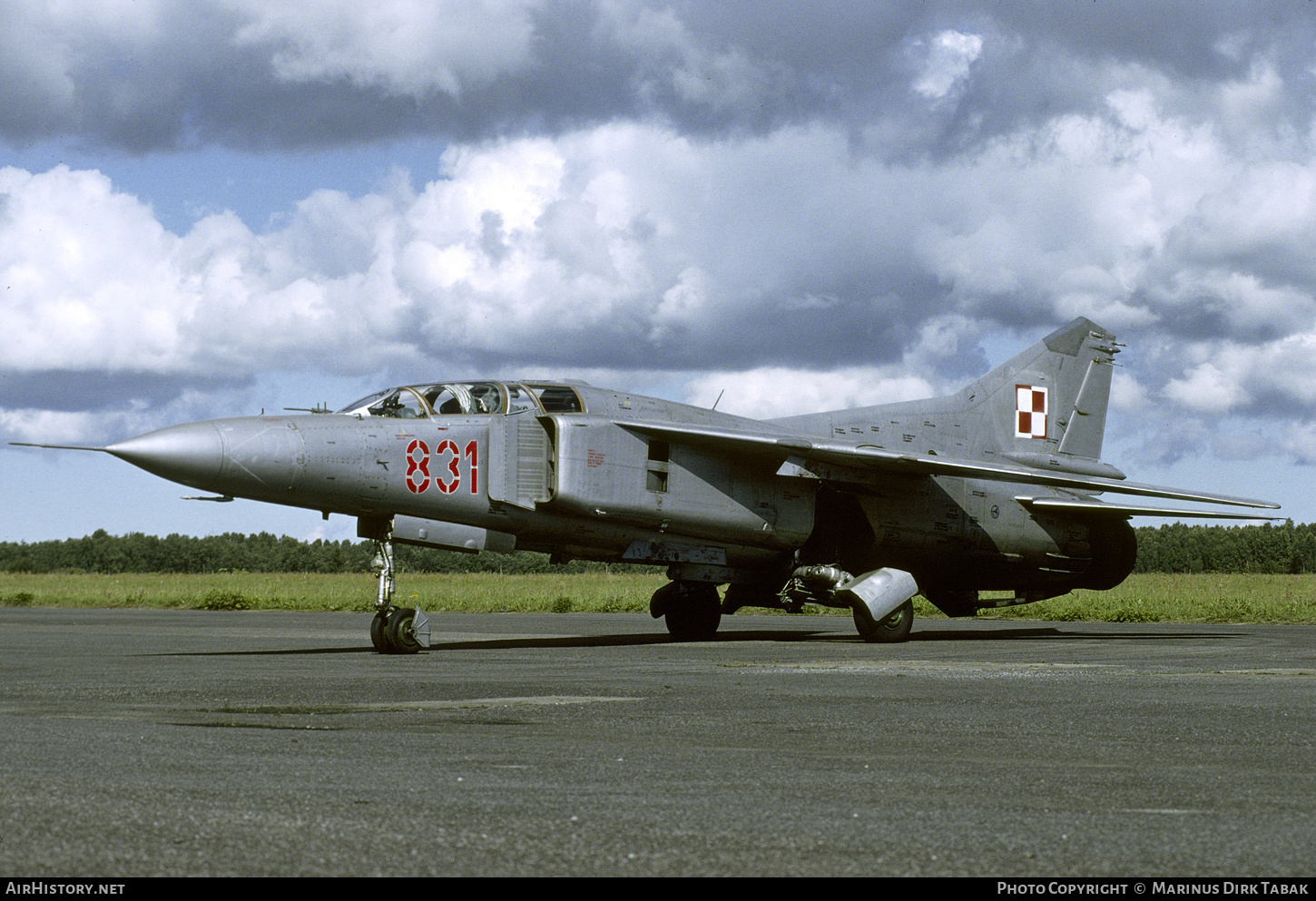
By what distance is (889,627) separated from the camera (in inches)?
766

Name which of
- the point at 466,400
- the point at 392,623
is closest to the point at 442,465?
the point at 466,400

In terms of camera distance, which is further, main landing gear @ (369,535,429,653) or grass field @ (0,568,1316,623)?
grass field @ (0,568,1316,623)

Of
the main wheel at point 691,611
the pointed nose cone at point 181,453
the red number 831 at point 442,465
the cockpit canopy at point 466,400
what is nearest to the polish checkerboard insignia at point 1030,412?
the main wheel at point 691,611

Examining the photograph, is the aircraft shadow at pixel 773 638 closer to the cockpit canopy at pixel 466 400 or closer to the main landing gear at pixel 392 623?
the main landing gear at pixel 392 623

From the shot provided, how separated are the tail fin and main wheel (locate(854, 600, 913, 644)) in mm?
4772

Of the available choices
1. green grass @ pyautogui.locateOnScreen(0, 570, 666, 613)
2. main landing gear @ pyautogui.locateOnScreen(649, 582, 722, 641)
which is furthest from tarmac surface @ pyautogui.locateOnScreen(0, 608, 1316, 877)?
green grass @ pyautogui.locateOnScreen(0, 570, 666, 613)

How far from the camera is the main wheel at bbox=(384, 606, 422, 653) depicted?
51.6 feet

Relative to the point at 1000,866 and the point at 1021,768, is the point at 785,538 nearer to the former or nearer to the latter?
the point at 1021,768

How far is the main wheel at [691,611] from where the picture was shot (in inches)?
824

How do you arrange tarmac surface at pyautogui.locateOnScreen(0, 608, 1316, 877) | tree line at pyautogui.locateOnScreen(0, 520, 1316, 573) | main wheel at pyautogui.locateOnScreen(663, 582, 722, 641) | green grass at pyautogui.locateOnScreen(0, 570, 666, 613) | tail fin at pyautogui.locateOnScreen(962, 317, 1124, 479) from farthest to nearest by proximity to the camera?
tree line at pyautogui.locateOnScreen(0, 520, 1316, 573), green grass at pyautogui.locateOnScreen(0, 570, 666, 613), tail fin at pyautogui.locateOnScreen(962, 317, 1124, 479), main wheel at pyautogui.locateOnScreen(663, 582, 722, 641), tarmac surface at pyautogui.locateOnScreen(0, 608, 1316, 877)

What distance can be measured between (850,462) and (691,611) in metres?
3.62

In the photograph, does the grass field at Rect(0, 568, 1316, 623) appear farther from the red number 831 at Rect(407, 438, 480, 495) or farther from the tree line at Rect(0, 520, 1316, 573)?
the tree line at Rect(0, 520, 1316, 573)

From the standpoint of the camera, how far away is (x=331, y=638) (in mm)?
19938

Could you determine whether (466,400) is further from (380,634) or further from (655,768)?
(655,768)
